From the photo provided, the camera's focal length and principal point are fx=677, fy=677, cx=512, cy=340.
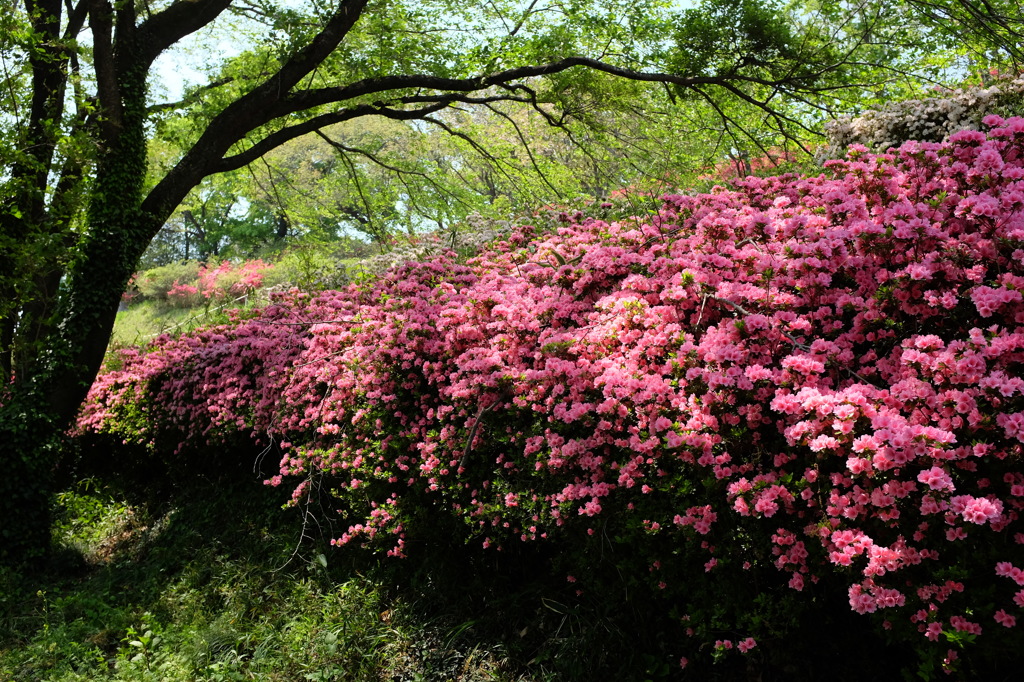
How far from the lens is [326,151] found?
2602 cm

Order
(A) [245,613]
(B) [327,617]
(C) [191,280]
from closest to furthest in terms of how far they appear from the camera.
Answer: (B) [327,617] < (A) [245,613] < (C) [191,280]

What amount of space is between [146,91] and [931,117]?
323 inches

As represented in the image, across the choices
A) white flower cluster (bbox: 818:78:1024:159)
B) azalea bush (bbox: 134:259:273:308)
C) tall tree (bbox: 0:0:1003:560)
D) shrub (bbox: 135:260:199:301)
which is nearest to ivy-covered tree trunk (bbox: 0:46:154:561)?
tall tree (bbox: 0:0:1003:560)

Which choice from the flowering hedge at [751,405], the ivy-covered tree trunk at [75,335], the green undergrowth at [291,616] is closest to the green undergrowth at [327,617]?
the green undergrowth at [291,616]

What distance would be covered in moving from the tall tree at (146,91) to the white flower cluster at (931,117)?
508 millimetres

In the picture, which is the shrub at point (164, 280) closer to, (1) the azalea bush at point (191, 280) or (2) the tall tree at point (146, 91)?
(1) the azalea bush at point (191, 280)

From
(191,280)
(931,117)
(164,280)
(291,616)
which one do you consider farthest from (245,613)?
(164,280)

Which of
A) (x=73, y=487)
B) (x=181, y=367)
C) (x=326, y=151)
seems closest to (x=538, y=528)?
(x=181, y=367)

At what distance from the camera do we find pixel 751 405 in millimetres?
2639

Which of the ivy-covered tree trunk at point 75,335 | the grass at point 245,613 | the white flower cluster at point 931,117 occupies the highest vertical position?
the white flower cluster at point 931,117

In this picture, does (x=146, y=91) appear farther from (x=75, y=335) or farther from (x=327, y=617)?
(x=327, y=617)

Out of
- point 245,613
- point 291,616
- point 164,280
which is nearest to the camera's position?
point 291,616

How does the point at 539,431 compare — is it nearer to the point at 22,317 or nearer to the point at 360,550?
the point at 360,550

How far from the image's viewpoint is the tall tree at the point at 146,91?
6.65 metres
